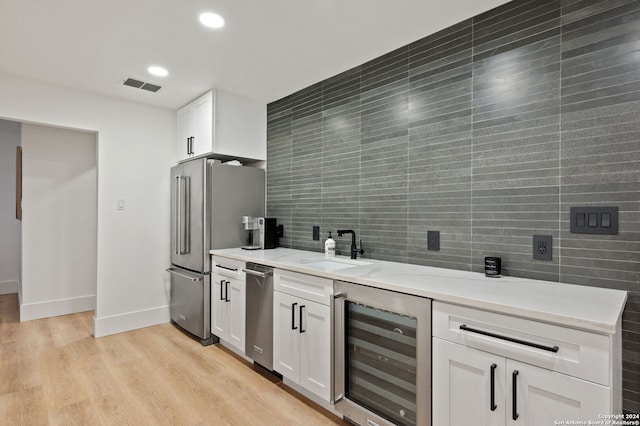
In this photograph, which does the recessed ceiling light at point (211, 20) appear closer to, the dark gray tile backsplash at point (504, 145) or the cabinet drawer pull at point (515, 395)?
the dark gray tile backsplash at point (504, 145)

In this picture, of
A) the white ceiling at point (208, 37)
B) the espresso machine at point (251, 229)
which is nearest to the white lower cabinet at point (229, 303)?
the espresso machine at point (251, 229)

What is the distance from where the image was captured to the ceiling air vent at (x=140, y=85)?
10.0 ft

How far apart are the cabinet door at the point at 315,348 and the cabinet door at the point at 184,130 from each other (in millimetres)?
2433

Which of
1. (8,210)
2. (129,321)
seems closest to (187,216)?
(129,321)

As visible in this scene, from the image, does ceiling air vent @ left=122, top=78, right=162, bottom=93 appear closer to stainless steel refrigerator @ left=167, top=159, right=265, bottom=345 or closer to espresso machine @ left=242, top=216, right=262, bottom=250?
stainless steel refrigerator @ left=167, top=159, right=265, bottom=345

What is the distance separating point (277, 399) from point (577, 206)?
7.00 feet

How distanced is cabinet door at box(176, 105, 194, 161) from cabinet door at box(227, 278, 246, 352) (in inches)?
65.8

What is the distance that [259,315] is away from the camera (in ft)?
8.46

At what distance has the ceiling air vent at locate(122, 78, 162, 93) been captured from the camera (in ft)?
10.0

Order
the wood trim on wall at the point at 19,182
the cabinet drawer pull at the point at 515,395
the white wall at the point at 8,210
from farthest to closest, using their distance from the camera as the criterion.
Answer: the white wall at the point at 8,210
the wood trim on wall at the point at 19,182
the cabinet drawer pull at the point at 515,395

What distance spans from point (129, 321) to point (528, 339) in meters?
3.71

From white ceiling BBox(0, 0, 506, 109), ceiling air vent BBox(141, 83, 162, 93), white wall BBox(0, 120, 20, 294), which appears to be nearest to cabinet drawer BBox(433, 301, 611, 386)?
white ceiling BBox(0, 0, 506, 109)

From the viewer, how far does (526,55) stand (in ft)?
5.95

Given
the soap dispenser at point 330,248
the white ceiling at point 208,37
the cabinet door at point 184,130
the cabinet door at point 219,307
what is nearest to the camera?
the white ceiling at point 208,37
